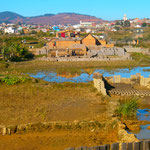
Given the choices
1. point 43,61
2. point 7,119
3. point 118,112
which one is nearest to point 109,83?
point 118,112

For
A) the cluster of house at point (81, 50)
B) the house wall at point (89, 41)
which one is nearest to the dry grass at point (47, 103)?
the cluster of house at point (81, 50)

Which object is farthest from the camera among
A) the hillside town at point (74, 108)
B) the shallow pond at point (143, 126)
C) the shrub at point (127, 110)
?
the shrub at point (127, 110)

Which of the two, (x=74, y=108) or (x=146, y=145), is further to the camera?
(x=74, y=108)

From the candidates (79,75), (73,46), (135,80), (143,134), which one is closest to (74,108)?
(143,134)

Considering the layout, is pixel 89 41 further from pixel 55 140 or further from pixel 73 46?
pixel 55 140

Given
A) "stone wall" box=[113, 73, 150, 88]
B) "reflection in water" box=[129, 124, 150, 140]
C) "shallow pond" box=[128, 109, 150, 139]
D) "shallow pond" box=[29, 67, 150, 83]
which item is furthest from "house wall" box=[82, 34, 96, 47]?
"reflection in water" box=[129, 124, 150, 140]

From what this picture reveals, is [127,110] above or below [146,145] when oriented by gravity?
below

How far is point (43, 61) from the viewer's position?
104 ft

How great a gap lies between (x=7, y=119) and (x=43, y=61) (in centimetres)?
2034

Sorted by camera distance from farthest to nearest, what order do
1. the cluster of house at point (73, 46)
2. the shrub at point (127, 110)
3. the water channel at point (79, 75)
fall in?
1. the cluster of house at point (73, 46)
2. the water channel at point (79, 75)
3. the shrub at point (127, 110)

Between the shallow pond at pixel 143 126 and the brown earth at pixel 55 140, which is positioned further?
the shallow pond at pixel 143 126

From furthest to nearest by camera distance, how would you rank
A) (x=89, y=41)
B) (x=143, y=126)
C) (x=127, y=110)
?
(x=89, y=41)
(x=127, y=110)
(x=143, y=126)

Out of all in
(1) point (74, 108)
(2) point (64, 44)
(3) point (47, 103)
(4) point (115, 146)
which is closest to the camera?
(4) point (115, 146)

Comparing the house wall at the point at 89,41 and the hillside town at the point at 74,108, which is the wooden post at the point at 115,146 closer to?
the hillside town at the point at 74,108
